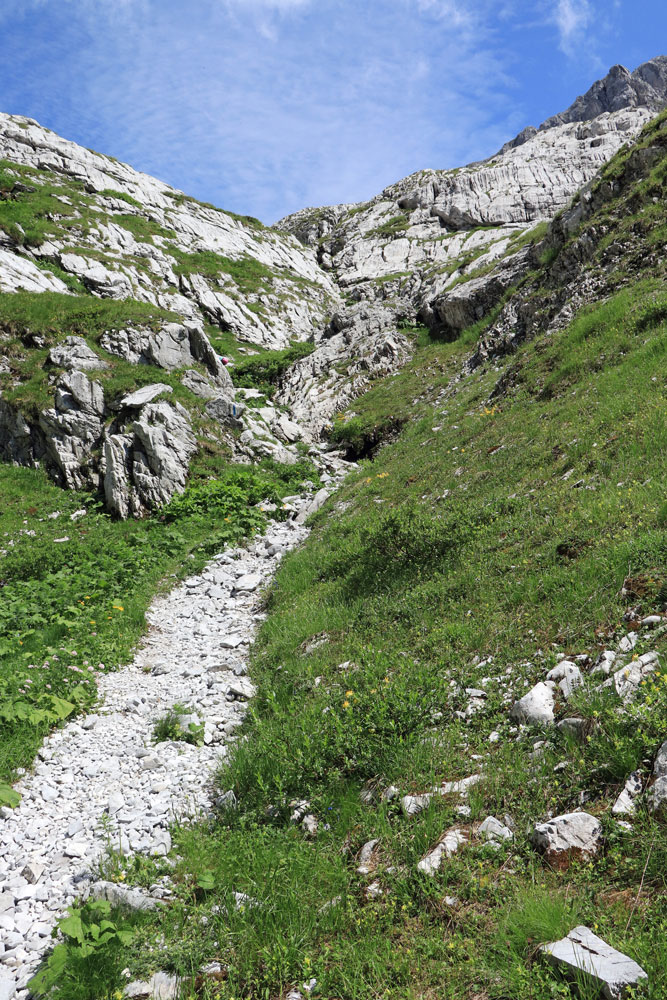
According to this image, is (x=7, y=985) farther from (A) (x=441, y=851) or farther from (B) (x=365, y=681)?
(B) (x=365, y=681)

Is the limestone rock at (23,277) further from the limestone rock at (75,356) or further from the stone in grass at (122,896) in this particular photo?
the stone in grass at (122,896)

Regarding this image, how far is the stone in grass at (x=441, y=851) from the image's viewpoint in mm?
4020

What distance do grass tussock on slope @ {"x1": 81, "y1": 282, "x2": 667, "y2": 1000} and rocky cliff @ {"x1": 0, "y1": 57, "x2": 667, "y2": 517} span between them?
11.9m

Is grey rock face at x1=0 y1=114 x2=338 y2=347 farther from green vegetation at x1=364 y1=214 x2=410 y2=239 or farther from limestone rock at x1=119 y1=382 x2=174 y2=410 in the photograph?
green vegetation at x1=364 y1=214 x2=410 y2=239

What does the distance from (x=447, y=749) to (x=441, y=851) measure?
1122 millimetres

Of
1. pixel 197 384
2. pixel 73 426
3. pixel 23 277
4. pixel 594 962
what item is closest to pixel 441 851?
pixel 594 962

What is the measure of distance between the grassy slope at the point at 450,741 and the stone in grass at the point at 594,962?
9cm

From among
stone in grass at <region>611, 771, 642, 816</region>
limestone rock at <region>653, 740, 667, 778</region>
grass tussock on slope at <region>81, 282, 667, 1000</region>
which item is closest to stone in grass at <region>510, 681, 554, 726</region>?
grass tussock on slope at <region>81, 282, 667, 1000</region>

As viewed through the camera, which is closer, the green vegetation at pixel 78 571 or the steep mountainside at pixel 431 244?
the green vegetation at pixel 78 571

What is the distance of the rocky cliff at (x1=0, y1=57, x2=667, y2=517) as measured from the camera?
19.0 m

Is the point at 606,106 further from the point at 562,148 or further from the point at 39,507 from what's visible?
the point at 39,507

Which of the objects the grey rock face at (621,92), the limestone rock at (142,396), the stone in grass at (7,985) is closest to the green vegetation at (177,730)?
the stone in grass at (7,985)

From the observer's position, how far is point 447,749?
203 inches

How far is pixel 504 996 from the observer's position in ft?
9.86
